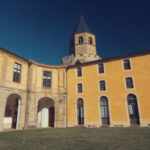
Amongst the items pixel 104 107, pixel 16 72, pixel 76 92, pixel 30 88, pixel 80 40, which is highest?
pixel 80 40

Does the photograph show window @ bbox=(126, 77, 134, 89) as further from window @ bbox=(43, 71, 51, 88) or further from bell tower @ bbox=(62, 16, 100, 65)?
bell tower @ bbox=(62, 16, 100, 65)

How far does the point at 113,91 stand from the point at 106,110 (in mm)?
3021

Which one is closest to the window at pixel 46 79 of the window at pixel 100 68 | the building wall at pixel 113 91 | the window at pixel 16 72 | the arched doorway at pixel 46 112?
the arched doorway at pixel 46 112

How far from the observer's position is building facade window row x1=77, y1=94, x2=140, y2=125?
1852cm

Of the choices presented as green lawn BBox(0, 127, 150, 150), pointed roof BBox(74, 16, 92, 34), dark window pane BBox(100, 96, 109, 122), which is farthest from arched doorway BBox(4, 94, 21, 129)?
pointed roof BBox(74, 16, 92, 34)

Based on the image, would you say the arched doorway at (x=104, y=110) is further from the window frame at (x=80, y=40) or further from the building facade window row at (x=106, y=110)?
the window frame at (x=80, y=40)

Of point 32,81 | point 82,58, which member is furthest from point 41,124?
point 82,58

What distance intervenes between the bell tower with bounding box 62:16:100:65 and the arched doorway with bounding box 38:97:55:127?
19.0 m

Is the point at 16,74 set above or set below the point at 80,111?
above

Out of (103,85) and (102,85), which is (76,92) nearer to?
(102,85)

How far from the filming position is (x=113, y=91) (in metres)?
20.3

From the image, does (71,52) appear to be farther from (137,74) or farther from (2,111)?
(2,111)

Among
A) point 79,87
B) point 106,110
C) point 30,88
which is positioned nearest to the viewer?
point 30,88

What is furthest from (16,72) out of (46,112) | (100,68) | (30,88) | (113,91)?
(113,91)
